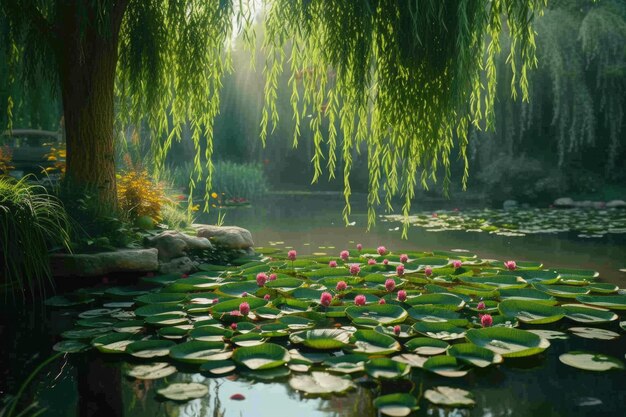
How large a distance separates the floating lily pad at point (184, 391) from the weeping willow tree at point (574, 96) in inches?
386

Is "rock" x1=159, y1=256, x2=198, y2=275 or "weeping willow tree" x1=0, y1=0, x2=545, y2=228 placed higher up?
"weeping willow tree" x1=0, y1=0, x2=545, y2=228

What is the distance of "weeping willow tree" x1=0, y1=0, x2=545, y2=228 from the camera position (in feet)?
10.3

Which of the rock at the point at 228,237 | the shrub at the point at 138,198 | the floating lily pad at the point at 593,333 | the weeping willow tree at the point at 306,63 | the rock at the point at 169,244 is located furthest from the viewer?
the shrub at the point at 138,198

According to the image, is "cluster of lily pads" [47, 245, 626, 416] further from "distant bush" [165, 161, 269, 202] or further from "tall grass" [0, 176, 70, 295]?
"distant bush" [165, 161, 269, 202]

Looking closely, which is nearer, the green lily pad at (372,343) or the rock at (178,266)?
the green lily pad at (372,343)

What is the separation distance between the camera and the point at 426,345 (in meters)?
2.54

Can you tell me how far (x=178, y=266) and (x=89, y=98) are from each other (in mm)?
1391

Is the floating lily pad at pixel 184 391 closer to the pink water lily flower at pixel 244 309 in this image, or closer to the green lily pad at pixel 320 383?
the green lily pad at pixel 320 383

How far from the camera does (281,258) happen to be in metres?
5.22

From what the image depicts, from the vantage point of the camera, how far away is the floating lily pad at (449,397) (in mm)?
2020

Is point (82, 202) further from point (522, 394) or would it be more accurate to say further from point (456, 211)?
point (456, 211)

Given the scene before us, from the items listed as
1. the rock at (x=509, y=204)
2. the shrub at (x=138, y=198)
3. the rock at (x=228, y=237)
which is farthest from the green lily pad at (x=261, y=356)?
the rock at (x=509, y=204)

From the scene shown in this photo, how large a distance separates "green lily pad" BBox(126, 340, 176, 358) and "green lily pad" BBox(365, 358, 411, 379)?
86 centimetres

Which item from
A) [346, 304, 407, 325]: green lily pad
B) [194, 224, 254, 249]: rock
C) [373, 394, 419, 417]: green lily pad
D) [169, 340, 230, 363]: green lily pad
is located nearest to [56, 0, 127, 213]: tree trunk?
[194, 224, 254, 249]: rock
